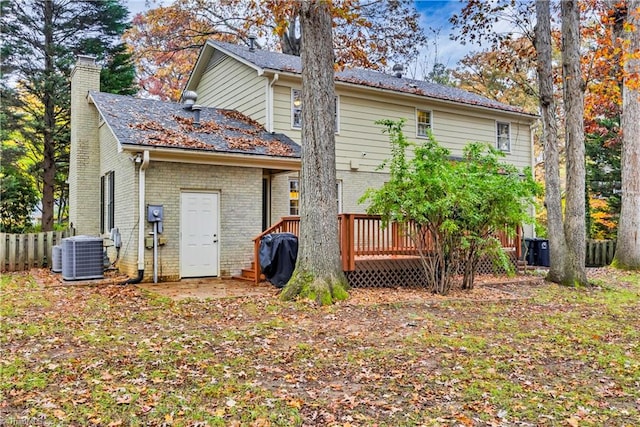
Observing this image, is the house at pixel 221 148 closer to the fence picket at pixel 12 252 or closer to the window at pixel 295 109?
the window at pixel 295 109

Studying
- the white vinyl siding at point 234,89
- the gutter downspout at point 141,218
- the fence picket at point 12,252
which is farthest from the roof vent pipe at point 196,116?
the fence picket at point 12,252

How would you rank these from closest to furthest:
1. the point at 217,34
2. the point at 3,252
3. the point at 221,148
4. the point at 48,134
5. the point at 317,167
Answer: the point at 317,167 → the point at 221,148 → the point at 3,252 → the point at 48,134 → the point at 217,34

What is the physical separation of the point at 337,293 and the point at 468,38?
320 inches

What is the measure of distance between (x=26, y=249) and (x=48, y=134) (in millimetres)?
7238

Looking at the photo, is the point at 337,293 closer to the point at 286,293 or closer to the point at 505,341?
the point at 286,293

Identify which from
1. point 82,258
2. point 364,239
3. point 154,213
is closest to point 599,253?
point 364,239

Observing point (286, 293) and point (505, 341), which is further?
point (286, 293)

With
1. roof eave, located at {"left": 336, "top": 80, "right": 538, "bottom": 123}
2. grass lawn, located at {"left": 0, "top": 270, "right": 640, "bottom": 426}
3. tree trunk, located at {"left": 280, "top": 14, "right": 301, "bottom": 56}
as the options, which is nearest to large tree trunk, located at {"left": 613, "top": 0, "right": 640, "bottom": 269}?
roof eave, located at {"left": 336, "top": 80, "right": 538, "bottom": 123}

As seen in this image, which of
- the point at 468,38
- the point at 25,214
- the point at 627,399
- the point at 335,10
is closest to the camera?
the point at 627,399

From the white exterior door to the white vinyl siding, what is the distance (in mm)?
3229

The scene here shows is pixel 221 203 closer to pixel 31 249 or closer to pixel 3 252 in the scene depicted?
pixel 31 249

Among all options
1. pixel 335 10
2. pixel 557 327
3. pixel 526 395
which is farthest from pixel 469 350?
pixel 335 10

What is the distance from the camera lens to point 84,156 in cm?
1439

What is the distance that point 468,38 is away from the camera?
1265 centimetres
